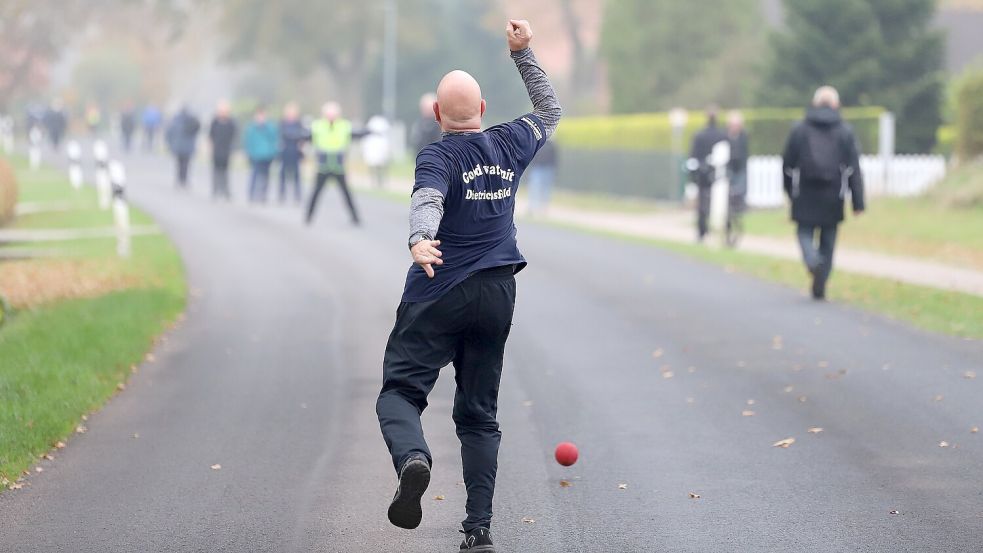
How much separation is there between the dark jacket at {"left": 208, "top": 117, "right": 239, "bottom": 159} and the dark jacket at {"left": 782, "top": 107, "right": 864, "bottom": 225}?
59.3 feet

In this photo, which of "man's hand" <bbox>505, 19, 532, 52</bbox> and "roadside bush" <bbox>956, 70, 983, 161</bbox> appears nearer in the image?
"man's hand" <bbox>505, 19, 532, 52</bbox>

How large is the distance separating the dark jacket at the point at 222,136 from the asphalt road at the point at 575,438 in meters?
16.2

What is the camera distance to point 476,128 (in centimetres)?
557

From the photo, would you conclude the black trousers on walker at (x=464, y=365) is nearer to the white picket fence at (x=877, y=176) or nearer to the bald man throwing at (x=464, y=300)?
the bald man throwing at (x=464, y=300)

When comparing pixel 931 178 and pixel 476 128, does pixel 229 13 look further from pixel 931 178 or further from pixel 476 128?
pixel 476 128

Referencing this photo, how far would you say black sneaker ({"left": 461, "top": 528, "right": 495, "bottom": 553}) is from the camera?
5.44 metres

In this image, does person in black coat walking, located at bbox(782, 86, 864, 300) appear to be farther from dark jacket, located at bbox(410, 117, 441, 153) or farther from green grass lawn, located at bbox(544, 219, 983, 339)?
dark jacket, located at bbox(410, 117, 441, 153)

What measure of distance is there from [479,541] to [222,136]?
25233 mm

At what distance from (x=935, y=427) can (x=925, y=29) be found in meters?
27.8

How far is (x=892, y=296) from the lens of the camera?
556 inches

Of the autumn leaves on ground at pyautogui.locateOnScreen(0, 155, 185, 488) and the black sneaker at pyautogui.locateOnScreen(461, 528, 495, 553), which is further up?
the black sneaker at pyautogui.locateOnScreen(461, 528, 495, 553)

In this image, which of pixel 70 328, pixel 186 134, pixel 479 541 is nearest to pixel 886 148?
pixel 186 134

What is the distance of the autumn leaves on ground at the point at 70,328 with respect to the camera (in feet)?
26.0

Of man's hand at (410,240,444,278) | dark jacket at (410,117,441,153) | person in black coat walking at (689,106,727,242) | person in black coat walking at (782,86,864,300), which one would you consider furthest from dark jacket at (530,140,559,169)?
man's hand at (410,240,444,278)
